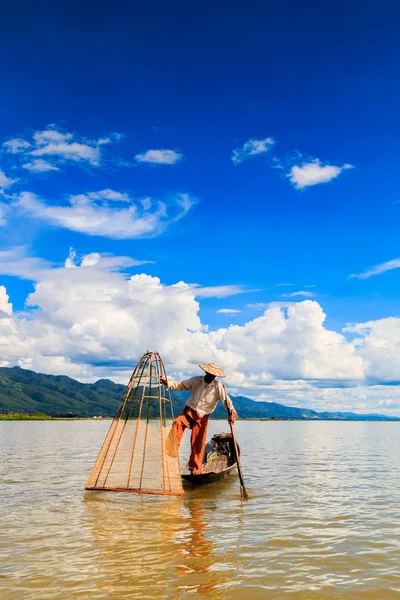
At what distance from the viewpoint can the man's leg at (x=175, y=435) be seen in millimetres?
13469

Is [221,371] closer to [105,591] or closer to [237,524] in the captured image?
[237,524]

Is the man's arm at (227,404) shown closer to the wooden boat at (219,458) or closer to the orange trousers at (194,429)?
the orange trousers at (194,429)

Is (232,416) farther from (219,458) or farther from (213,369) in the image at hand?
(219,458)

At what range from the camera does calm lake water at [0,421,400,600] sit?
662cm

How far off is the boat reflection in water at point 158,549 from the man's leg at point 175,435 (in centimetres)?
132

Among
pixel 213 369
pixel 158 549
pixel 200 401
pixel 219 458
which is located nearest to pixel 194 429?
pixel 200 401

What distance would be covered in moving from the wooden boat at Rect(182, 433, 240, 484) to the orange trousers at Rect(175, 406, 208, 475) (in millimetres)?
Result: 687

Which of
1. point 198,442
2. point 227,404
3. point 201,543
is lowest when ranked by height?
point 201,543

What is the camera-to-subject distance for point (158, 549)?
27.0 ft

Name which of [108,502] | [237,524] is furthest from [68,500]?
[237,524]

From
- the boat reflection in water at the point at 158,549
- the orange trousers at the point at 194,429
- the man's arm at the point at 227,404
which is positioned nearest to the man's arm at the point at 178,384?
the orange trousers at the point at 194,429

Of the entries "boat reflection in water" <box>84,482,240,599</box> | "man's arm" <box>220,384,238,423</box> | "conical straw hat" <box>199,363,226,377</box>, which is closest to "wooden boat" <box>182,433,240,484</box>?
"man's arm" <box>220,384,238,423</box>

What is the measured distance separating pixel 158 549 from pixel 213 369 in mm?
6039

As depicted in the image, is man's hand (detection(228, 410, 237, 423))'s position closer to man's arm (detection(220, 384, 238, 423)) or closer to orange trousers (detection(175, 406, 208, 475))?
man's arm (detection(220, 384, 238, 423))
